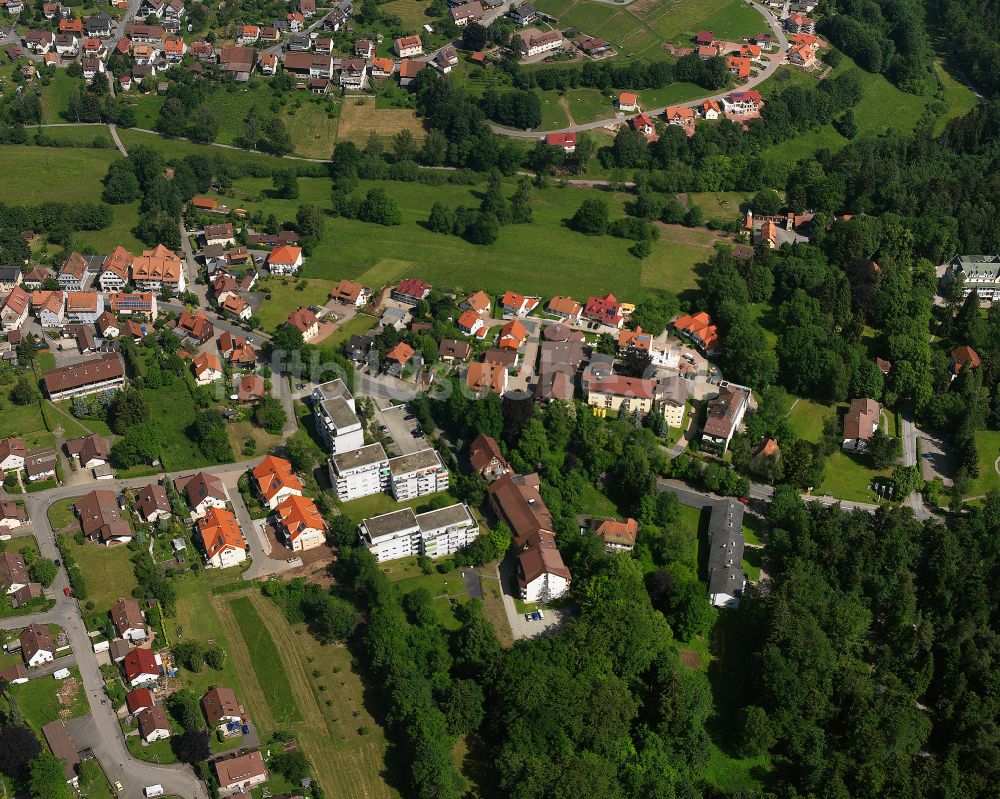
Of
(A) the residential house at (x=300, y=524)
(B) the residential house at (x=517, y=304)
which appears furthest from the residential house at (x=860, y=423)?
(A) the residential house at (x=300, y=524)

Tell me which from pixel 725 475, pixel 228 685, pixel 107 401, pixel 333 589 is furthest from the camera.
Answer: pixel 107 401

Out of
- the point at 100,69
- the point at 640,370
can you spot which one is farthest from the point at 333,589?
the point at 100,69

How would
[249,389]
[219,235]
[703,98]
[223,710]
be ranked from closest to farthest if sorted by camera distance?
[223,710] → [249,389] → [219,235] → [703,98]

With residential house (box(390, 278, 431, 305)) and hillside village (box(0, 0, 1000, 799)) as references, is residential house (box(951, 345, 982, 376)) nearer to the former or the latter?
hillside village (box(0, 0, 1000, 799))

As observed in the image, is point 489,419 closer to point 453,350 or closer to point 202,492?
point 453,350

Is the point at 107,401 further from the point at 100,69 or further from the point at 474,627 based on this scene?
the point at 100,69

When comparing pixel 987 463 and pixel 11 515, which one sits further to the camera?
pixel 987 463

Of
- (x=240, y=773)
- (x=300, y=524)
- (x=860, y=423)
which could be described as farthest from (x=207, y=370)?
(x=860, y=423)
